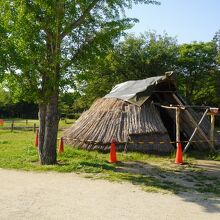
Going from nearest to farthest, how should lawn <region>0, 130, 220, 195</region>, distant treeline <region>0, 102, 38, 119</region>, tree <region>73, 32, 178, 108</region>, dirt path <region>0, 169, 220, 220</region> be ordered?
dirt path <region>0, 169, 220, 220</region>
lawn <region>0, 130, 220, 195</region>
tree <region>73, 32, 178, 108</region>
distant treeline <region>0, 102, 38, 119</region>

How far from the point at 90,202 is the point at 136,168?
5.08 meters

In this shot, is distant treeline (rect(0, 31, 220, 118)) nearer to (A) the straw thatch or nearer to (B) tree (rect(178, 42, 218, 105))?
(B) tree (rect(178, 42, 218, 105))

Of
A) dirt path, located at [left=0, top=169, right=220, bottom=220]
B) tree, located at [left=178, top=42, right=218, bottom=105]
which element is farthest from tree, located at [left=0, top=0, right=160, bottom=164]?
tree, located at [left=178, top=42, right=218, bottom=105]

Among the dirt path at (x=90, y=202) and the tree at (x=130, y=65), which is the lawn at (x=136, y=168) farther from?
the tree at (x=130, y=65)

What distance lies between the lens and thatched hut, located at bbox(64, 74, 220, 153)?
16.7m

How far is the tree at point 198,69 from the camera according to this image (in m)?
39.1

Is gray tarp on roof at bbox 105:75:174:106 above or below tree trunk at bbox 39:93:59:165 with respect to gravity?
above

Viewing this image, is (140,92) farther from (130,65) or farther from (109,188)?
(130,65)

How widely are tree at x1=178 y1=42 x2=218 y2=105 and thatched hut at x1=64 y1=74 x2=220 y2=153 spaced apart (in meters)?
20.1

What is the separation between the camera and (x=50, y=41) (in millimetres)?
13070

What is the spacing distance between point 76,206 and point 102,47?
712 cm

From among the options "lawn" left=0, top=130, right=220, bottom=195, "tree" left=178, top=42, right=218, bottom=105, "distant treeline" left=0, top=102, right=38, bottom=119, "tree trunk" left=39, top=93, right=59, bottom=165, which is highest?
"tree" left=178, top=42, right=218, bottom=105

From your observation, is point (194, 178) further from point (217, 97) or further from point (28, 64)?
point (217, 97)

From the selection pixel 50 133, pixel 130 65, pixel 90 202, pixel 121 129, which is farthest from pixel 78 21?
pixel 130 65
